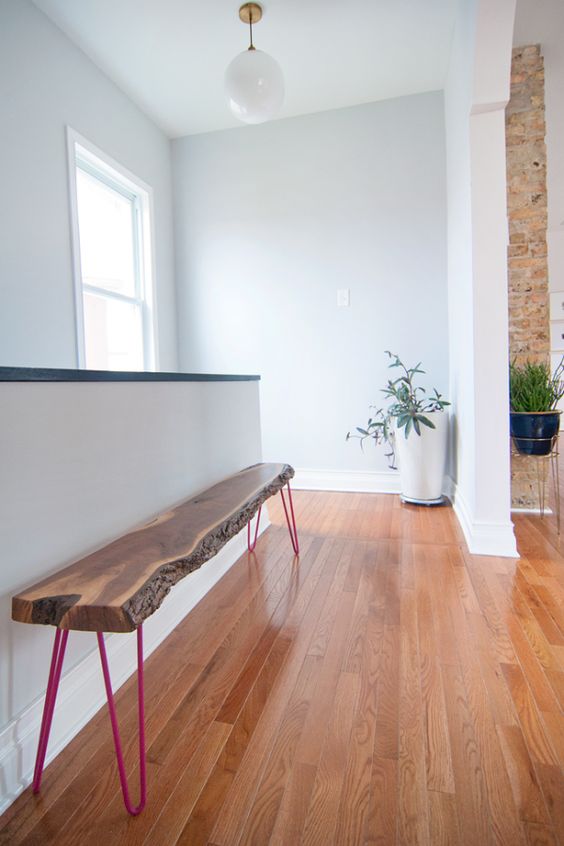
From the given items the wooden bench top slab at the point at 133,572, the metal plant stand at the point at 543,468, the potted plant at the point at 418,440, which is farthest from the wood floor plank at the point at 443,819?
the potted plant at the point at 418,440

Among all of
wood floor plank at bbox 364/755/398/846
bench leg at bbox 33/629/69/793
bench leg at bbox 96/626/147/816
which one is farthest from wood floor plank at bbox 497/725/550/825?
bench leg at bbox 33/629/69/793

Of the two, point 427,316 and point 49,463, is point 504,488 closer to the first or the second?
point 427,316

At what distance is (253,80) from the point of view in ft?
7.30

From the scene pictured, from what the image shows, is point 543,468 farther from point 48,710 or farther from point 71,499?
point 48,710

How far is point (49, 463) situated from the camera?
41.5 inches

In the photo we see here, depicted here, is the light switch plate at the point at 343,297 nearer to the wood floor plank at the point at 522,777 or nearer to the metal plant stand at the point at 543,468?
the metal plant stand at the point at 543,468

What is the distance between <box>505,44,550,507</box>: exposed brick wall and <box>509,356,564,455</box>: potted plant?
0.81 ft

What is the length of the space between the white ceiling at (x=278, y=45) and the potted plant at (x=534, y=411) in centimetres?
Answer: 193

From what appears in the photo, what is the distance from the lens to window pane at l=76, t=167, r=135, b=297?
2762mm

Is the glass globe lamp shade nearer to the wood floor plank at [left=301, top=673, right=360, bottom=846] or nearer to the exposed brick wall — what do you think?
the exposed brick wall

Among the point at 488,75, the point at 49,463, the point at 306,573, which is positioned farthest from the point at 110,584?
the point at 488,75

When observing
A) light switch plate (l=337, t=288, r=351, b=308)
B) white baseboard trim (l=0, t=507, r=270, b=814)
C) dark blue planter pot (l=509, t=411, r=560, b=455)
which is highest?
light switch plate (l=337, t=288, r=351, b=308)

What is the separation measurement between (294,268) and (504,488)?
6.96 feet

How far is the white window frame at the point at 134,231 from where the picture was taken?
2.54m
